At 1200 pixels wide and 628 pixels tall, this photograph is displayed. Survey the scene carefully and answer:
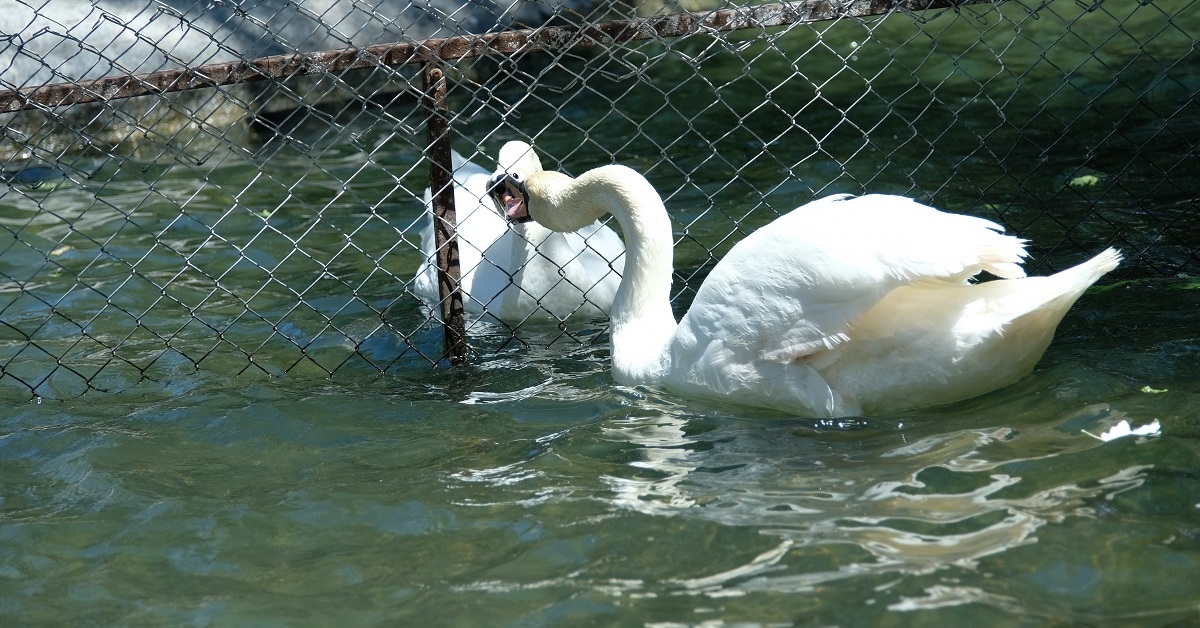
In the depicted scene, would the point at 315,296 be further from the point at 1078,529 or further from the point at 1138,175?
the point at 1138,175

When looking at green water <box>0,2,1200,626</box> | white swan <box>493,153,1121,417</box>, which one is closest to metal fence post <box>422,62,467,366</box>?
green water <box>0,2,1200,626</box>

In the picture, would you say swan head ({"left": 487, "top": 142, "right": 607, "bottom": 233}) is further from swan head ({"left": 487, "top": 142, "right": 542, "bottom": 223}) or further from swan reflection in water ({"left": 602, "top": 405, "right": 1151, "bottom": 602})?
swan reflection in water ({"left": 602, "top": 405, "right": 1151, "bottom": 602})

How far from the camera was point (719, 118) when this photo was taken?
30.9 feet

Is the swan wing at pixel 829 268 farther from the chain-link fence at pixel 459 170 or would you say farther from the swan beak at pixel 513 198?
the swan beak at pixel 513 198

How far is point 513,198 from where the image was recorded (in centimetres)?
522

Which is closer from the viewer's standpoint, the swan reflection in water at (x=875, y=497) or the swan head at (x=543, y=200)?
the swan reflection in water at (x=875, y=497)

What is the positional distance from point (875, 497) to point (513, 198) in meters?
2.26

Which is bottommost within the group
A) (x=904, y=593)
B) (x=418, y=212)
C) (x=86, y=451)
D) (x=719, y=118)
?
(x=904, y=593)

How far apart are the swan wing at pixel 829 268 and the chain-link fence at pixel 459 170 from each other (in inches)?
39.5

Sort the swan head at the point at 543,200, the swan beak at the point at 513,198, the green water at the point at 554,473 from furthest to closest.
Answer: the swan beak at the point at 513,198, the swan head at the point at 543,200, the green water at the point at 554,473

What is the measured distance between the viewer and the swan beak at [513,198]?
518 centimetres

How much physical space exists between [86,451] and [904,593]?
3.11 meters

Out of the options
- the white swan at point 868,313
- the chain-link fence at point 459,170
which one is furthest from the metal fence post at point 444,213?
the white swan at point 868,313

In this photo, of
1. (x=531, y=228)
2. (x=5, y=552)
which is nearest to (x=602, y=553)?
(x=5, y=552)
